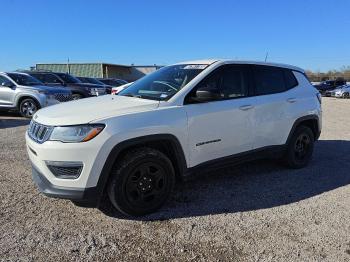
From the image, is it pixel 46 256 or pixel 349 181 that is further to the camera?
pixel 349 181

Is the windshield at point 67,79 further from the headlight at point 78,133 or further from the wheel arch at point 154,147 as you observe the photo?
the headlight at point 78,133

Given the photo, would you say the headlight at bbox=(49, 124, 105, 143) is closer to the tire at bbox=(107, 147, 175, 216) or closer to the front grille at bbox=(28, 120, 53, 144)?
the front grille at bbox=(28, 120, 53, 144)

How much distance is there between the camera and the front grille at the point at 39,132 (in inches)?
160

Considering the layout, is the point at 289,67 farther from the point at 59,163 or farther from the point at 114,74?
the point at 114,74

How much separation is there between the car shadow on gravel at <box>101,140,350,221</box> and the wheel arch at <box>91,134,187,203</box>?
47cm

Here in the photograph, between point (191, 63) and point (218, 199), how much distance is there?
192 cm

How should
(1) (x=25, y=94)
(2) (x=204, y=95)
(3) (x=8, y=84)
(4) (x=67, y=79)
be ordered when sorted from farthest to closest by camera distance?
1. (4) (x=67, y=79)
2. (3) (x=8, y=84)
3. (1) (x=25, y=94)
4. (2) (x=204, y=95)

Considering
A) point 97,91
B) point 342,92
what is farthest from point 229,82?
point 342,92

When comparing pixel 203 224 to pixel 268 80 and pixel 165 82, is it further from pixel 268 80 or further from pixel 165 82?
pixel 268 80

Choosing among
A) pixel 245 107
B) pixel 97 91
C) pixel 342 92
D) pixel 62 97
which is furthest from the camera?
pixel 342 92

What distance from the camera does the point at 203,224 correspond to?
4207 mm

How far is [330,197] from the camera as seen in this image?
512 centimetres

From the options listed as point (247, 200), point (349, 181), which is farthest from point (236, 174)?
point (349, 181)

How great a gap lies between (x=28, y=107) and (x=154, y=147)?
9.95 m
